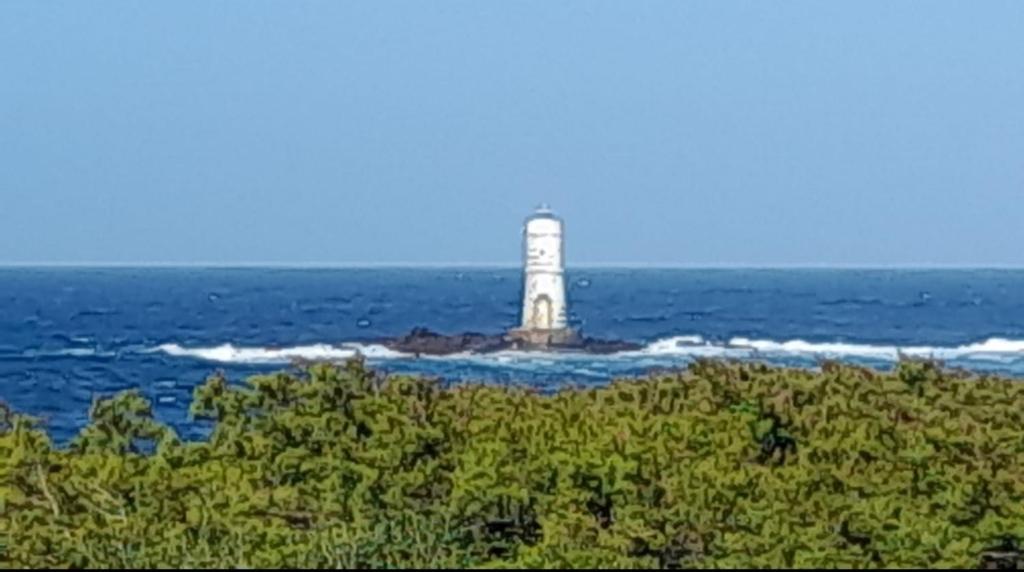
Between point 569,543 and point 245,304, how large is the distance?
16018cm

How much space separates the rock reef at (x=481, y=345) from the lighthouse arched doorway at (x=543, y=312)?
39.3 inches

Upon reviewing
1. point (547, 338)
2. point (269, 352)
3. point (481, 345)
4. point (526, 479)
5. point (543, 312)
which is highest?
point (526, 479)

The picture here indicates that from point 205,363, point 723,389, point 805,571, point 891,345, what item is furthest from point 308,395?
point 891,345

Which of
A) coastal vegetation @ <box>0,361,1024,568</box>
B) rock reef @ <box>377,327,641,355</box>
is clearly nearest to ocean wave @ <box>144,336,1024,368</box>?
rock reef @ <box>377,327,641,355</box>

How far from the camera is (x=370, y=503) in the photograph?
46.2ft

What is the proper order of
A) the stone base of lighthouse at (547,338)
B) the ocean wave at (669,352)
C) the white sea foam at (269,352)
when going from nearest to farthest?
1. the stone base of lighthouse at (547,338)
2. the ocean wave at (669,352)
3. the white sea foam at (269,352)

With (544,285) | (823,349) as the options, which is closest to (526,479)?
(544,285)

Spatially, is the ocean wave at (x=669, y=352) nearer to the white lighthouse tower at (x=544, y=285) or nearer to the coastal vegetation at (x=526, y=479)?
the white lighthouse tower at (x=544, y=285)

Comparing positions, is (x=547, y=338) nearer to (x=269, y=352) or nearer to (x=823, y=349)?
(x=269, y=352)

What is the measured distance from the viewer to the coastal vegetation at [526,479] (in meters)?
12.6

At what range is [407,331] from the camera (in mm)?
118812

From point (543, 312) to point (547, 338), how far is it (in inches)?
53.0

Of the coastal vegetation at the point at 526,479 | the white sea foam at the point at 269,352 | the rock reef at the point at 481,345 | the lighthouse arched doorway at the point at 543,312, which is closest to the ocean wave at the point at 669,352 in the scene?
the white sea foam at the point at 269,352

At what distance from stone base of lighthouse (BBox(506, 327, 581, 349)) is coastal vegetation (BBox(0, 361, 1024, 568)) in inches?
2842
